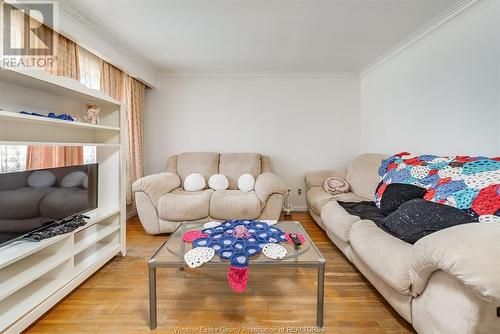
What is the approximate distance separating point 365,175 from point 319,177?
0.66 metres

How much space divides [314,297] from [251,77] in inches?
124

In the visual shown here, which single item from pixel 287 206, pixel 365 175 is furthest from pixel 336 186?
pixel 287 206

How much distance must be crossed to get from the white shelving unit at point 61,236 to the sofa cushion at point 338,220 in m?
1.99

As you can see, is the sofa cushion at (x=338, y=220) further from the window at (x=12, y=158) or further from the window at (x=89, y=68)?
the window at (x=89, y=68)

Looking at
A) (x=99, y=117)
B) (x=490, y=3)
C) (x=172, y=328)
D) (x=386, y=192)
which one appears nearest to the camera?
(x=172, y=328)

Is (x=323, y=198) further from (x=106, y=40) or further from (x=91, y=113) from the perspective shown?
(x=106, y=40)

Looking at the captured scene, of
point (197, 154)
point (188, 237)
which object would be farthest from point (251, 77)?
point (188, 237)

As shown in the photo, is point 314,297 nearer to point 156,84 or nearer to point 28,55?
point 28,55

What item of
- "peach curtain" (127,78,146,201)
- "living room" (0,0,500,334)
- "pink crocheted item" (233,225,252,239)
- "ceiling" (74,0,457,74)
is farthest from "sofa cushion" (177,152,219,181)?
"pink crocheted item" (233,225,252,239)

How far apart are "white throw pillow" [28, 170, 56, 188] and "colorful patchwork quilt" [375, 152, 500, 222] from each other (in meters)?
2.78

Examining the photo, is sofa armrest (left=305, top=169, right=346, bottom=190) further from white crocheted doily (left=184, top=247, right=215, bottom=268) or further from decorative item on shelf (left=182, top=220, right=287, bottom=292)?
white crocheted doily (left=184, top=247, right=215, bottom=268)

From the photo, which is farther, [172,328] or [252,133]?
[252,133]

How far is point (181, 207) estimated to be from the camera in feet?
8.96

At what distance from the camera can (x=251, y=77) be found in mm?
3787
